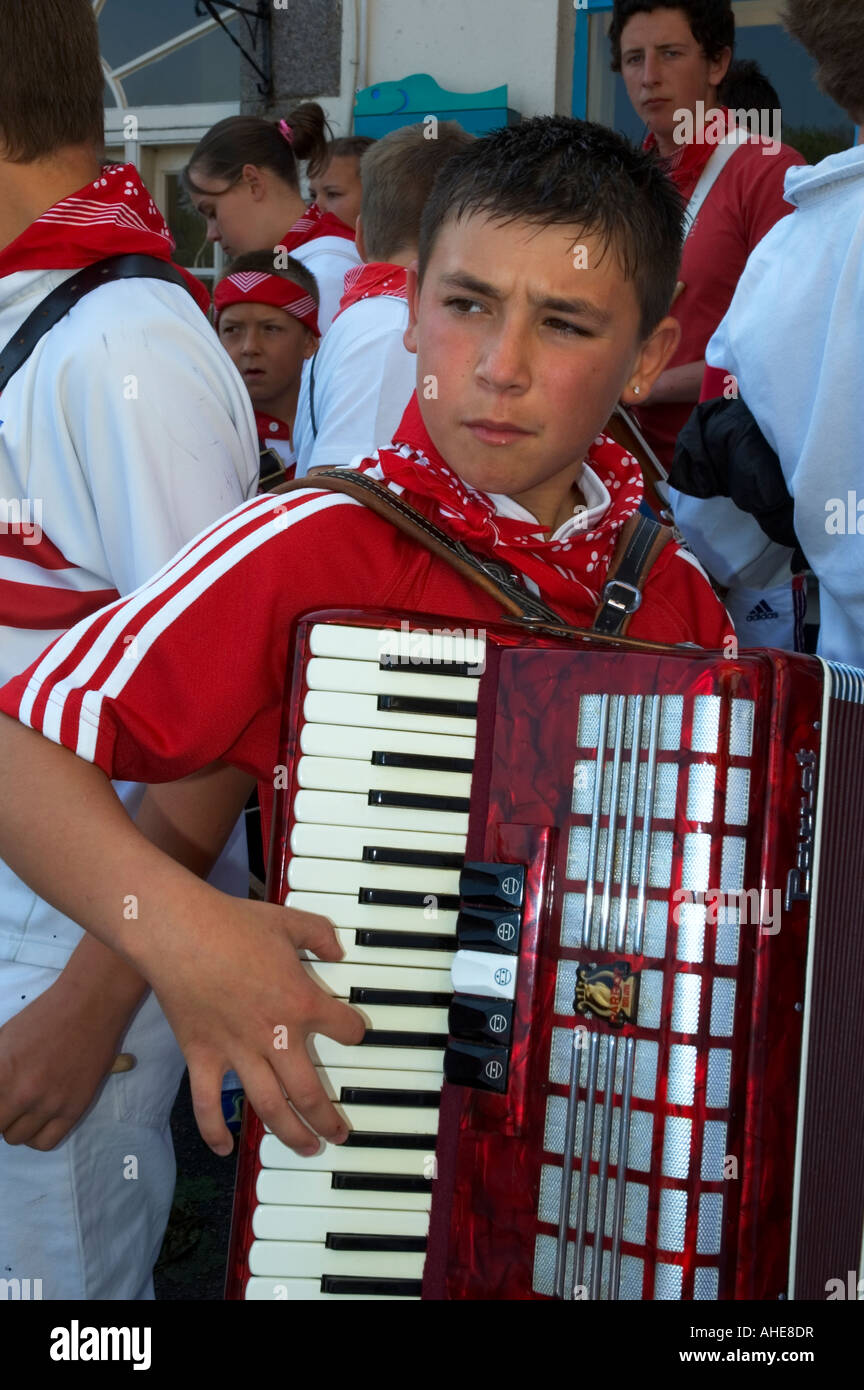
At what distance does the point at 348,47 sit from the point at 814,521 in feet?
17.8

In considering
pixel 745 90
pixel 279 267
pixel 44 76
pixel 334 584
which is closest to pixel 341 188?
pixel 279 267

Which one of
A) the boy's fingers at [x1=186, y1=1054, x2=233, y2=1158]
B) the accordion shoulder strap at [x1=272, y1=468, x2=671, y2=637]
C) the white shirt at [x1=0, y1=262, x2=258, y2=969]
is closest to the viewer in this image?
the boy's fingers at [x1=186, y1=1054, x2=233, y2=1158]

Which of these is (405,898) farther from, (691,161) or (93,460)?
(691,161)

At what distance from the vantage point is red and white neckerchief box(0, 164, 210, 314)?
1692mm

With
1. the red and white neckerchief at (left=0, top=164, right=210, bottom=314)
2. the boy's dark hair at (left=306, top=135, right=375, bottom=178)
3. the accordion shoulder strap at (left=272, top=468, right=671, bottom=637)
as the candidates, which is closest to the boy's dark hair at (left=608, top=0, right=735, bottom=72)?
the boy's dark hair at (left=306, top=135, right=375, bottom=178)

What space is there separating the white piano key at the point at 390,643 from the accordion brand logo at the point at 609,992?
32cm

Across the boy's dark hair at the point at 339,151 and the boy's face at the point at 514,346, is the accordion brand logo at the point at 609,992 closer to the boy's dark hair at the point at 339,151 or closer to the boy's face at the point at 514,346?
the boy's face at the point at 514,346

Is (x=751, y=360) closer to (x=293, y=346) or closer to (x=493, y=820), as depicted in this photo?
(x=493, y=820)

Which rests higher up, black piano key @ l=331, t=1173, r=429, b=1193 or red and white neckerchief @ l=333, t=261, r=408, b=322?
red and white neckerchief @ l=333, t=261, r=408, b=322

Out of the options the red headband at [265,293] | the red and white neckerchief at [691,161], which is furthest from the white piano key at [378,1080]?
the red headband at [265,293]

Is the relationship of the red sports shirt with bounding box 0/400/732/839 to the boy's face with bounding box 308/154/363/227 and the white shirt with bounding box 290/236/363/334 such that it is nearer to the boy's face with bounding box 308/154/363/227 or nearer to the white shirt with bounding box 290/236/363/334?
the white shirt with bounding box 290/236/363/334

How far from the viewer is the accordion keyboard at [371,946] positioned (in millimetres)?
1281

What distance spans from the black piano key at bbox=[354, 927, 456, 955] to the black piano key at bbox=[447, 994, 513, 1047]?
5cm

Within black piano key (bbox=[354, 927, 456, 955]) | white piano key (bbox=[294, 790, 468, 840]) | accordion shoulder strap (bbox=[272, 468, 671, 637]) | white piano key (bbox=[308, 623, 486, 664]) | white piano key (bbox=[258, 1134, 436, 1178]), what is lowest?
white piano key (bbox=[258, 1134, 436, 1178])
